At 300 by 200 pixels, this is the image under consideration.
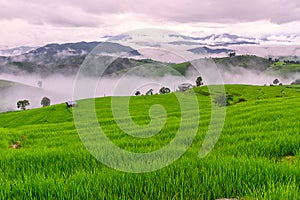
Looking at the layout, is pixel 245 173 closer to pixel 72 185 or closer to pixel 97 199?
pixel 97 199

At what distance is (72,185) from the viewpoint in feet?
16.3

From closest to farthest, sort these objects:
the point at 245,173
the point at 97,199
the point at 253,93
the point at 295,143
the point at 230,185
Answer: the point at 97,199 < the point at 230,185 < the point at 245,173 < the point at 295,143 < the point at 253,93

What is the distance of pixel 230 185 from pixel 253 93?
6481 inches

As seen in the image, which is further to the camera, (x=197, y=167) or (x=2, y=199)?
(x=197, y=167)

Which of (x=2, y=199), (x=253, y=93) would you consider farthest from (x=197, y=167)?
(x=253, y=93)

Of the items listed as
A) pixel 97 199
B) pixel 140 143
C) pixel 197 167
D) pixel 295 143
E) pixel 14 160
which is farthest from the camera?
pixel 140 143

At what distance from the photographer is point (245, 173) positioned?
17.8ft

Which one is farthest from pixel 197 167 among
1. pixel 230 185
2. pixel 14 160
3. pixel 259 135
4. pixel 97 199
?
pixel 259 135

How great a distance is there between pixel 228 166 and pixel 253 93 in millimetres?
163818

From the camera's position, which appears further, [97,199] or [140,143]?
[140,143]

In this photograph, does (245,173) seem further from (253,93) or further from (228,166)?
(253,93)

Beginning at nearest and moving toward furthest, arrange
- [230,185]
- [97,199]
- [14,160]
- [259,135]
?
[97,199]
[230,185]
[14,160]
[259,135]

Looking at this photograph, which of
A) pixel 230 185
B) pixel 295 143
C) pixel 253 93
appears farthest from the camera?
pixel 253 93

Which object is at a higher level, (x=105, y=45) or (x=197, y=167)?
(x=105, y=45)
